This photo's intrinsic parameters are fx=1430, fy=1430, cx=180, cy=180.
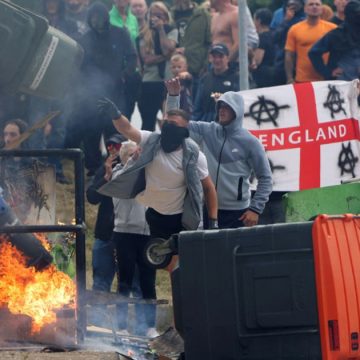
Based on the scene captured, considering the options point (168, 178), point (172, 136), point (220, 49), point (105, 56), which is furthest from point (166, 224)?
point (105, 56)

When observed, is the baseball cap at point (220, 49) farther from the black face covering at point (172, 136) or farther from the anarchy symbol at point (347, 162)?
the black face covering at point (172, 136)

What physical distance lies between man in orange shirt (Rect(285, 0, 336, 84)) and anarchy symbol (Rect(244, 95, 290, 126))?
2.05 m

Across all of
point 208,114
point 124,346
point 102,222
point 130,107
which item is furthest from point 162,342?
point 130,107

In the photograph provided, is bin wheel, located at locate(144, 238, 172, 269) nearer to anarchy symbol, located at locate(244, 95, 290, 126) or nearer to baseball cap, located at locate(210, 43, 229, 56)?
anarchy symbol, located at locate(244, 95, 290, 126)

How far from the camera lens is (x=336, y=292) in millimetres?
8352

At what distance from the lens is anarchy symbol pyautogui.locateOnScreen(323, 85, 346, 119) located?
1392 cm

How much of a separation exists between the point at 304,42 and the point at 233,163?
4333 mm

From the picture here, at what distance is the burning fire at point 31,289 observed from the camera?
9695 millimetres

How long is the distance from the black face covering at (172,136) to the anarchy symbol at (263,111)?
260 cm

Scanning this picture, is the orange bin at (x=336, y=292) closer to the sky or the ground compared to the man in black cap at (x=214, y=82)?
closer to the ground

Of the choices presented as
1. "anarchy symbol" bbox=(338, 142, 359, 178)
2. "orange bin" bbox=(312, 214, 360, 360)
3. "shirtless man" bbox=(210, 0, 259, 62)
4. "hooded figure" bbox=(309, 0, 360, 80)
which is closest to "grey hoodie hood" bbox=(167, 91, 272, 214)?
"anarchy symbol" bbox=(338, 142, 359, 178)

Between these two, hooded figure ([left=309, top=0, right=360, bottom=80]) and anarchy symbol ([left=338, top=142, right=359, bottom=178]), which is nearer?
anarchy symbol ([left=338, top=142, right=359, bottom=178])

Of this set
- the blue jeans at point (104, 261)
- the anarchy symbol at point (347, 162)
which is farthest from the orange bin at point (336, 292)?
the anarchy symbol at point (347, 162)

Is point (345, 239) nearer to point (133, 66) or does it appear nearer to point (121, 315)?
point (121, 315)
